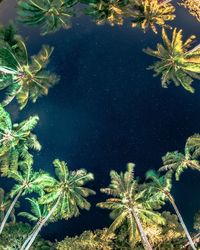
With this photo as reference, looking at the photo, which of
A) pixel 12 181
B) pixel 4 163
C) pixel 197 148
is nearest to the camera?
pixel 4 163

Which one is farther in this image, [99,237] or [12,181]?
[12,181]

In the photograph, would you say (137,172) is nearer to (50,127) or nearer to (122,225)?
(122,225)

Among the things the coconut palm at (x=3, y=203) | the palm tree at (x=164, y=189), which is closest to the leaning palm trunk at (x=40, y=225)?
the coconut palm at (x=3, y=203)

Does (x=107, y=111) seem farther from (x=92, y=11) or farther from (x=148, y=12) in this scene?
(x=148, y=12)

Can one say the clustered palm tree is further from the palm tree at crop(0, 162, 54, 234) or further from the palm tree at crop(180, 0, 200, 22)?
the palm tree at crop(0, 162, 54, 234)

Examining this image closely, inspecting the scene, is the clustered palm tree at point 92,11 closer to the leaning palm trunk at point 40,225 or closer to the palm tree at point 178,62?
the palm tree at point 178,62

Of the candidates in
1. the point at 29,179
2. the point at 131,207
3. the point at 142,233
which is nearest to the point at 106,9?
the point at 29,179

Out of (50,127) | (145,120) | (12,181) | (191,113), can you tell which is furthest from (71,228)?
(191,113)

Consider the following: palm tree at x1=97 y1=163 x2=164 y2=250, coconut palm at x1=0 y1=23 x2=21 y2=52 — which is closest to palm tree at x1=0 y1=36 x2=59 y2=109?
coconut palm at x1=0 y1=23 x2=21 y2=52
